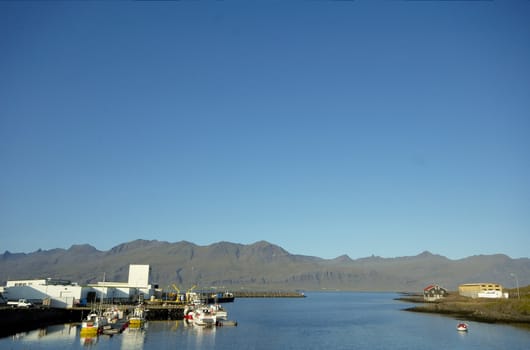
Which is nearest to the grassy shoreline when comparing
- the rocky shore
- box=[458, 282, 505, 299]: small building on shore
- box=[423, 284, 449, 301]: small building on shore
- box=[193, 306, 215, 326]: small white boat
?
the rocky shore

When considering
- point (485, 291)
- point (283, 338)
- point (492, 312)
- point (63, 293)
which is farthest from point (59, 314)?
point (485, 291)

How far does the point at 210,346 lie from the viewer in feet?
201

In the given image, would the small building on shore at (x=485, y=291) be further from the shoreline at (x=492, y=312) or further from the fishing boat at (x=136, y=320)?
the fishing boat at (x=136, y=320)

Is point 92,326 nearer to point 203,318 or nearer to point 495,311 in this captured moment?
point 203,318

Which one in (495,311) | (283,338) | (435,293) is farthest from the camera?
(435,293)

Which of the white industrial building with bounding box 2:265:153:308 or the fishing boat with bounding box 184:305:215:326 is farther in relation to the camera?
the white industrial building with bounding box 2:265:153:308

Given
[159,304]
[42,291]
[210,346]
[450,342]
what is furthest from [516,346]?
[42,291]

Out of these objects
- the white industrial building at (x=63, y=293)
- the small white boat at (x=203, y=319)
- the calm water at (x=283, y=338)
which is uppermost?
the white industrial building at (x=63, y=293)

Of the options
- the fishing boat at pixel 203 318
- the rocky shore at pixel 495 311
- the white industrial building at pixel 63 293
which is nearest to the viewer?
the fishing boat at pixel 203 318

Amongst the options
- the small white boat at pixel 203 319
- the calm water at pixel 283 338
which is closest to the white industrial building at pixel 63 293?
the calm water at pixel 283 338

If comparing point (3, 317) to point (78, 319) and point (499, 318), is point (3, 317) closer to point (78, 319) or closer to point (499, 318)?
point (78, 319)

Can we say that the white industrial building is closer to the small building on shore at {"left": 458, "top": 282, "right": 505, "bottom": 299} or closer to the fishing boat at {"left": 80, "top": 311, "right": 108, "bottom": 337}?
the fishing boat at {"left": 80, "top": 311, "right": 108, "bottom": 337}

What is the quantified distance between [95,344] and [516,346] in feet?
189

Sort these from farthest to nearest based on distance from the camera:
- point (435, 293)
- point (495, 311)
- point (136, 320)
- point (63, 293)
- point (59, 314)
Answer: point (435, 293) < point (495, 311) < point (63, 293) < point (59, 314) < point (136, 320)
